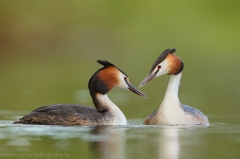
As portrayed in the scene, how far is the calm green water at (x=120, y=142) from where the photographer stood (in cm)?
1139

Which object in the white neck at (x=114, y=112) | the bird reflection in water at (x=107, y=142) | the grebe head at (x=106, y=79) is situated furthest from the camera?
the grebe head at (x=106, y=79)

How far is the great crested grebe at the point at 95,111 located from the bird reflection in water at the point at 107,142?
40 centimetres

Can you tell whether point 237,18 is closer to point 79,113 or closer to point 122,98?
point 122,98

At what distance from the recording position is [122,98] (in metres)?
22.0

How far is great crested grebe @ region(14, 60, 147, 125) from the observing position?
14.6 metres

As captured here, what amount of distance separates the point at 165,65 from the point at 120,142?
11.5 feet

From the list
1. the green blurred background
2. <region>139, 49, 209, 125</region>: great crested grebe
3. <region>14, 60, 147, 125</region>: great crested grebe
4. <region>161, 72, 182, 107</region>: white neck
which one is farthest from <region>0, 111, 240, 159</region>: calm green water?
the green blurred background

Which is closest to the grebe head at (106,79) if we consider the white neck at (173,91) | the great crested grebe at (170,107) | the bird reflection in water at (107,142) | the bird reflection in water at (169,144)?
the great crested grebe at (170,107)

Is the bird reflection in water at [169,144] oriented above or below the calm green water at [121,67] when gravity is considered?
below

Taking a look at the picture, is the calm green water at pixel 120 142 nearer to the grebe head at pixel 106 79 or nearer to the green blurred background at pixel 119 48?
the grebe head at pixel 106 79

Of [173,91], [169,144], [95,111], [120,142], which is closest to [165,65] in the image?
[173,91]

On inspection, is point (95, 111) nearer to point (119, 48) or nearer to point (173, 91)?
point (173, 91)

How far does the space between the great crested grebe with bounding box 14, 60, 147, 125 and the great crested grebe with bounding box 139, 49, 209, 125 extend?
2.18ft

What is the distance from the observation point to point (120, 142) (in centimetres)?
1243
